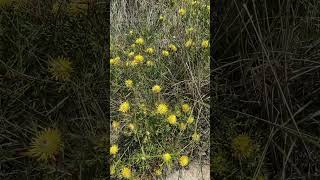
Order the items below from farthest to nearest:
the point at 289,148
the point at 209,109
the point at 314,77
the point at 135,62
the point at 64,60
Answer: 1. the point at 135,62
2. the point at 209,109
3. the point at 64,60
4. the point at 314,77
5. the point at 289,148

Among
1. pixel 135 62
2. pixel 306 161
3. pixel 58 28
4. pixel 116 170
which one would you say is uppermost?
pixel 58 28

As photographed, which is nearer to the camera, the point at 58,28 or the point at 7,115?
the point at 7,115

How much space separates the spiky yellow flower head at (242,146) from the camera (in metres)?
1.43


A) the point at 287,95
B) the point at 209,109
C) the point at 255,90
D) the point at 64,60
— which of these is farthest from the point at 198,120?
the point at 64,60

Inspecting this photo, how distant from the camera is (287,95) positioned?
1.42 m

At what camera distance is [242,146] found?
1436mm

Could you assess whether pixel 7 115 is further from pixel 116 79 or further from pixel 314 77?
pixel 314 77

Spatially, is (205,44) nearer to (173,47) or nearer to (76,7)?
(173,47)

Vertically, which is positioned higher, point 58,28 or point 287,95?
point 58,28

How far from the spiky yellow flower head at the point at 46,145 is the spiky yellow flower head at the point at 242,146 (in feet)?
1.89

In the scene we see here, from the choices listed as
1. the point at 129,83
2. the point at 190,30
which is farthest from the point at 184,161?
the point at 190,30

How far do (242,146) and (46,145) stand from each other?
63 cm

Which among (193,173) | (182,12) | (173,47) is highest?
(182,12)

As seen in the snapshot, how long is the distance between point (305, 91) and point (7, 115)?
1.03 meters
